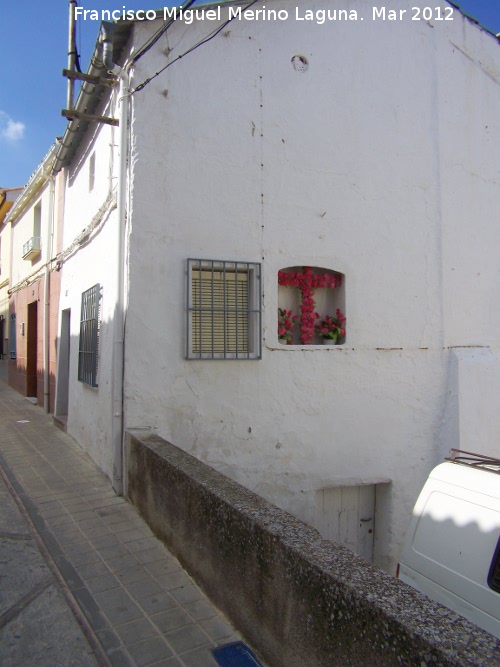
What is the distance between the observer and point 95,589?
364 centimetres

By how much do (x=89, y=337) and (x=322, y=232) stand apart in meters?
3.57

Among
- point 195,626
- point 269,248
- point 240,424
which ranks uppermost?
point 269,248

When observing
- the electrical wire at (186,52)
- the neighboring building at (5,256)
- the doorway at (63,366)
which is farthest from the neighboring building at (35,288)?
the electrical wire at (186,52)

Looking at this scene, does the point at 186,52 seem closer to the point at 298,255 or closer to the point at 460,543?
the point at 298,255

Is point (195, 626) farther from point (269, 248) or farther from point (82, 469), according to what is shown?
point (269, 248)

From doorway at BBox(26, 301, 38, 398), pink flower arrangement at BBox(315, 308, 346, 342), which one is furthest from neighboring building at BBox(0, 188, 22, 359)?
pink flower arrangement at BBox(315, 308, 346, 342)

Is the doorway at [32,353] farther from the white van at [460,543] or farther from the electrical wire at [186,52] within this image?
the white van at [460,543]

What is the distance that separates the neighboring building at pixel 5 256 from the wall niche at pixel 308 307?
12.1 meters

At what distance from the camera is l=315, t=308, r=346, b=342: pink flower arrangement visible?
6.95 meters

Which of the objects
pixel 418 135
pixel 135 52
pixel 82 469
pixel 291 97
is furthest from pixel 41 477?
pixel 418 135

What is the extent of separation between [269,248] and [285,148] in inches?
52.9

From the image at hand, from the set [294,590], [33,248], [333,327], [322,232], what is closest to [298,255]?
[322,232]

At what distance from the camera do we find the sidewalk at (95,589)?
2988mm

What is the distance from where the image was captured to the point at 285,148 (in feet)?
22.1
